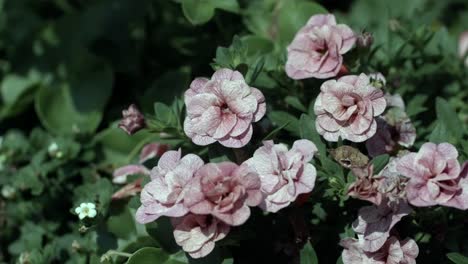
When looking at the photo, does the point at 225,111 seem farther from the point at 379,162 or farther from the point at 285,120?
the point at 379,162

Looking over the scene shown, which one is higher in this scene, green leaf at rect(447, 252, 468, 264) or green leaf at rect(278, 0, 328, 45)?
green leaf at rect(278, 0, 328, 45)

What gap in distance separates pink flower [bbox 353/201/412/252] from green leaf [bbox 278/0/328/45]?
696 millimetres

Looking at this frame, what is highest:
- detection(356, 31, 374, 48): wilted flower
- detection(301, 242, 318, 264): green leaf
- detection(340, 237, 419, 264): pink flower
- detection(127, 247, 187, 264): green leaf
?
detection(356, 31, 374, 48): wilted flower

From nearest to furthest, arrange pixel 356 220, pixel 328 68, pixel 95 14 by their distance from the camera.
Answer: pixel 356 220 → pixel 328 68 → pixel 95 14

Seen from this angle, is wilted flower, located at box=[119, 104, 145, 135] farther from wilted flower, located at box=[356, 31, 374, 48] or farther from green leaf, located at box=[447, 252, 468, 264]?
green leaf, located at box=[447, 252, 468, 264]

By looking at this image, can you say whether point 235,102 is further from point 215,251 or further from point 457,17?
point 457,17

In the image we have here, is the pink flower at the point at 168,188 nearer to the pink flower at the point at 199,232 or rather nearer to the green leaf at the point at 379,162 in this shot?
the pink flower at the point at 199,232

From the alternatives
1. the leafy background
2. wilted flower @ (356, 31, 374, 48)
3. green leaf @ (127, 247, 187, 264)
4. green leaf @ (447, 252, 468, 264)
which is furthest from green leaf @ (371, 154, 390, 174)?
green leaf @ (127, 247, 187, 264)

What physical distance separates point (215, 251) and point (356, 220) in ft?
1.01

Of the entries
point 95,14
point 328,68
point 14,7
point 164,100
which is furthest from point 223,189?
point 14,7

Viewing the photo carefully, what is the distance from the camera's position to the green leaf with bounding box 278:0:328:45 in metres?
2.03

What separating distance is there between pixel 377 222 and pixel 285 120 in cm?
36

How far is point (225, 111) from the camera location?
155cm

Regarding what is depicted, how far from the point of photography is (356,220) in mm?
1530
